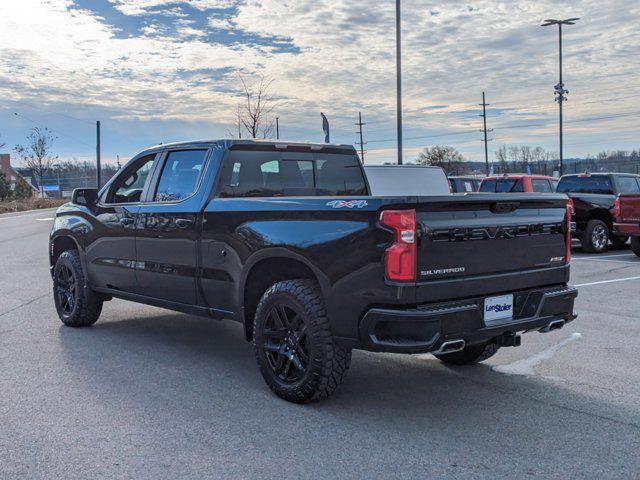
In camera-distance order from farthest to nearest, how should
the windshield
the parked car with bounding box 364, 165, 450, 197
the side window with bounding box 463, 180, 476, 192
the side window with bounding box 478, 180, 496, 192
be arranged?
the side window with bounding box 463, 180, 476, 192 → the side window with bounding box 478, 180, 496, 192 → the windshield → the parked car with bounding box 364, 165, 450, 197

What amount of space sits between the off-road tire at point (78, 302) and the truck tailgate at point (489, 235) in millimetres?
4447

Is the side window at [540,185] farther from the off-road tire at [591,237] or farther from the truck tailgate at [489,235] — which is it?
the truck tailgate at [489,235]

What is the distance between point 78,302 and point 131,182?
1473mm

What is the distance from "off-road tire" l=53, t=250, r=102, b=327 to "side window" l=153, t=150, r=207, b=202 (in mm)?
1633

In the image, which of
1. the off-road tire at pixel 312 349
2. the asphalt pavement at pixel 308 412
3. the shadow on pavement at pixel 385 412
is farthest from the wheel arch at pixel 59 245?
the off-road tire at pixel 312 349

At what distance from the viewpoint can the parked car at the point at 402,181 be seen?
11547mm

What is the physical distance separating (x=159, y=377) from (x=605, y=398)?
3420 mm

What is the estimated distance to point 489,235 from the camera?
4379 mm

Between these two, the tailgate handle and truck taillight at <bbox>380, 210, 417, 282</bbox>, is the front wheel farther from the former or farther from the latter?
truck taillight at <bbox>380, 210, 417, 282</bbox>

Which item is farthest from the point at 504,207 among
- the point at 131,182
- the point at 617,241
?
the point at 617,241

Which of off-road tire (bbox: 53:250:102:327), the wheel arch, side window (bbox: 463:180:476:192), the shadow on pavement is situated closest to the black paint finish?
the shadow on pavement

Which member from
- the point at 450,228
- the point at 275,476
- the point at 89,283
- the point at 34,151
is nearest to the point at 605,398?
the point at 450,228

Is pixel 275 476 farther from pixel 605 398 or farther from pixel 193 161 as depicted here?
pixel 193 161

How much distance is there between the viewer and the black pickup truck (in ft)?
13.4
